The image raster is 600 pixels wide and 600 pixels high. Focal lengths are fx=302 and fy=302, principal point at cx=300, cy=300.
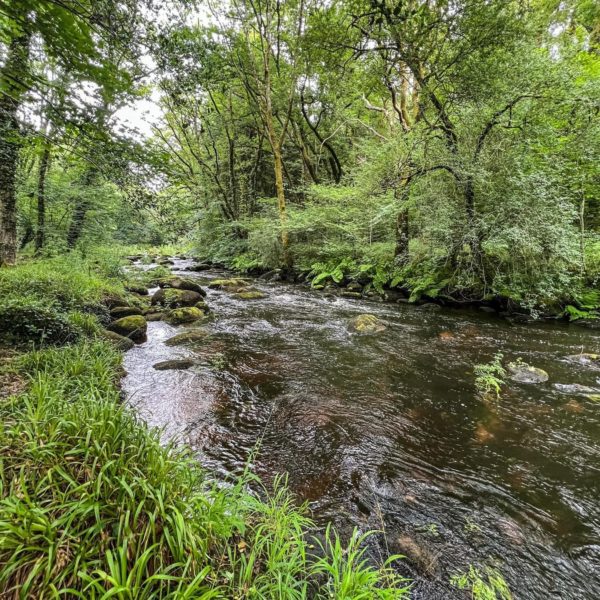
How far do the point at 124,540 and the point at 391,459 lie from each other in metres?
2.74

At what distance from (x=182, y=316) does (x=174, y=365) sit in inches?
120

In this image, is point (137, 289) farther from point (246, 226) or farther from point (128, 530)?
point (128, 530)

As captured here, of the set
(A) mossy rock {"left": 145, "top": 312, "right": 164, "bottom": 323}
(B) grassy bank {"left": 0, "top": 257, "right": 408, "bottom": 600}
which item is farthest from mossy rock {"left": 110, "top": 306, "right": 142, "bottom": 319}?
(B) grassy bank {"left": 0, "top": 257, "right": 408, "bottom": 600}

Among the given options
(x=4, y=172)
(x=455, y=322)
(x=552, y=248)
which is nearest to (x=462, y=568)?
(x=455, y=322)

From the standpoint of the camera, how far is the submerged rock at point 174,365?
5.52m

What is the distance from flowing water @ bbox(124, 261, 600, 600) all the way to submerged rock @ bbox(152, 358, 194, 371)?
0.46ft

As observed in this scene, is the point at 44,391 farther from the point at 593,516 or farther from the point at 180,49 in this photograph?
the point at 593,516

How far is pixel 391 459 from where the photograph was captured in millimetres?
3438

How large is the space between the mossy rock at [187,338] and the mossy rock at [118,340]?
29.4 inches

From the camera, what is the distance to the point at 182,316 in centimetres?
841

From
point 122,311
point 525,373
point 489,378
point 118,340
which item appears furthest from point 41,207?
point 525,373

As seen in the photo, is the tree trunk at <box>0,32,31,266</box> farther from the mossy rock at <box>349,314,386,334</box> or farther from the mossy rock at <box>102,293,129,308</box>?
the mossy rock at <box>349,314,386,334</box>

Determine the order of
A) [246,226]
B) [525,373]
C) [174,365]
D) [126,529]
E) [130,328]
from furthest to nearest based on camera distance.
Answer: [246,226]
[130,328]
[174,365]
[525,373]
[126,529]

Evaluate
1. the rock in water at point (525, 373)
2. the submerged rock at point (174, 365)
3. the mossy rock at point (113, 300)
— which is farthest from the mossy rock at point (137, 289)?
the rock in water at point (525, 373)
